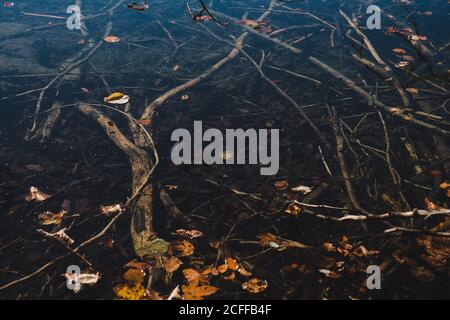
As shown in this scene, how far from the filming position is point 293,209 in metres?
3.24

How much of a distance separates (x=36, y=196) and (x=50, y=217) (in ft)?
1.38

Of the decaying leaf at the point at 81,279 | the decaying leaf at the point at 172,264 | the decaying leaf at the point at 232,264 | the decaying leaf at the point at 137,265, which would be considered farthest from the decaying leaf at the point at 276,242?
the decaying leaf at the point at 81,279

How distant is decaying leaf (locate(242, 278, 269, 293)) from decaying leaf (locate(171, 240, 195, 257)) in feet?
1.94

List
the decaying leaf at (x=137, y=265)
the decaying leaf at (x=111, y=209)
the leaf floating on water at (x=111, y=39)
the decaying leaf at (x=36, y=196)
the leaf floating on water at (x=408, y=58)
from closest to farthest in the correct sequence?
the decaying leaf at (x=137, y=265) < the decaying leaf at (x=111, y=209) < the decaying leaf at (x=36, y=196) < the leaf floating on water at (x=408, y=58) < the leaf floating on water at (x=111, y=39)

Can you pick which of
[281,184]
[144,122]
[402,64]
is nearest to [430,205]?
[281,184]

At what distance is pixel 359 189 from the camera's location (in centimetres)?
340

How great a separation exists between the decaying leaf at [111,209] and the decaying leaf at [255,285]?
157 cm

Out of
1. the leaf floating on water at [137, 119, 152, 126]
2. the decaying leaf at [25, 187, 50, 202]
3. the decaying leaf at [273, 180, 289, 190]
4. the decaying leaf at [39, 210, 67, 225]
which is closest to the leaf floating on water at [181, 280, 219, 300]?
the decaying leaf at [273, 180, 289, 190]

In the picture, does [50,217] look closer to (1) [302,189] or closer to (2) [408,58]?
(1) [302,189]

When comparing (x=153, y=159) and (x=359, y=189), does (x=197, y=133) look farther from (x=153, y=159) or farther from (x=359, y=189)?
(x=359, y=189)

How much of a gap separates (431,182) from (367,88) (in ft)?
7.20

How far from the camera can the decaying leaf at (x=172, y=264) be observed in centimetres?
282

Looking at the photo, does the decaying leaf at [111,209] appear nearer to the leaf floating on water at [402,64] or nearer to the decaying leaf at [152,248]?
the decaying leaf at [152,248]
